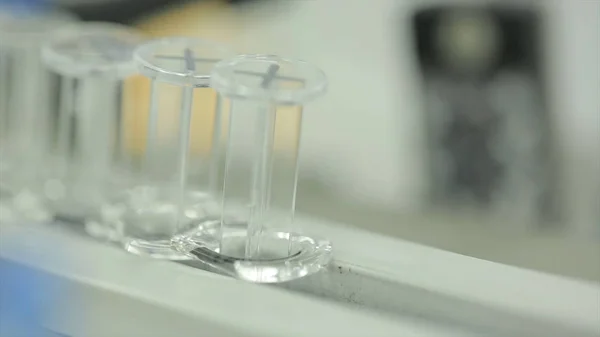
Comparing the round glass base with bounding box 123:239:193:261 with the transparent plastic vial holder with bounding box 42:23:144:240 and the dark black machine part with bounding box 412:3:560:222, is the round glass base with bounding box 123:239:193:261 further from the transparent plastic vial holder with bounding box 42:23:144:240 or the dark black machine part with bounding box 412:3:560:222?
the dark black machine part with bounding box 412:3:560:222

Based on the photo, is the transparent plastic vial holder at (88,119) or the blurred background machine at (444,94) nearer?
the transparent plastic vial holder at (88,119)

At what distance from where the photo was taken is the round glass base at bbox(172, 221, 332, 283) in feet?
0.77

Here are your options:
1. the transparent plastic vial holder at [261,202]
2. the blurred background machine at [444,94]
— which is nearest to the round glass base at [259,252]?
the transparent plastic vial holder at [261,202]

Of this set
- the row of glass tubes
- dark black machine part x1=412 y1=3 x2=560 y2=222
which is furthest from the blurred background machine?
the row of glass tubes

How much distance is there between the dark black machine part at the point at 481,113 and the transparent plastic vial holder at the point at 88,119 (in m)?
0.29

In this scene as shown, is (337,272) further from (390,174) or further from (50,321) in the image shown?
(390,174)

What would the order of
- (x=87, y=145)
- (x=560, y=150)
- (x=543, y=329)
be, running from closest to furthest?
1. (x=543, y=329)
2. (x=87, y=145)
3. (x=560, y=150)

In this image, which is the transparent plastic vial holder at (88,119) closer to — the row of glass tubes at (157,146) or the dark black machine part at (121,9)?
the row of glass tubes at (157,146)

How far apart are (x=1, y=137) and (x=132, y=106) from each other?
0.08m

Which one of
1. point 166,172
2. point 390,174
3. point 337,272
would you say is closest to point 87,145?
point 166,172

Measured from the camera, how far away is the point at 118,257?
0.24m

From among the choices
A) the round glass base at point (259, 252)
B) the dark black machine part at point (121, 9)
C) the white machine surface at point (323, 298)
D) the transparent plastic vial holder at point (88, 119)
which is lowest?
the white machine surface at point (323, 298)

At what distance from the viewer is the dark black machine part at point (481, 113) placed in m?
A: 0.54

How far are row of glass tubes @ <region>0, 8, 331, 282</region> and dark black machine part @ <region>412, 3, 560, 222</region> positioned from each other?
0.76 feet
